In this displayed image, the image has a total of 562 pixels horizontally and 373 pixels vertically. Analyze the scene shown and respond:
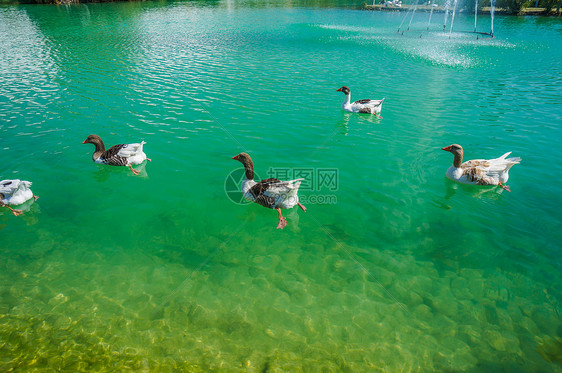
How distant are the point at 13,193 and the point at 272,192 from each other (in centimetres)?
834

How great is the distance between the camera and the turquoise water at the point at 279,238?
6254mm

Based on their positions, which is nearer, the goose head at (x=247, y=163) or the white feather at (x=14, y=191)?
the white feather at (x=14, y=191)

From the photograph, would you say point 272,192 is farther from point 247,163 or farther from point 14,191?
point 14,191

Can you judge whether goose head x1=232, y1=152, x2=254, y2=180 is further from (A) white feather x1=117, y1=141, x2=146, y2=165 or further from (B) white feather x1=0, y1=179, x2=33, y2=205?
(B) white feather x1=0, y1=179, x2=33, y2=205

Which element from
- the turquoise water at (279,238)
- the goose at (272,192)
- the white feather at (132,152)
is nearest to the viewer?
the turquoise water at (279,238)

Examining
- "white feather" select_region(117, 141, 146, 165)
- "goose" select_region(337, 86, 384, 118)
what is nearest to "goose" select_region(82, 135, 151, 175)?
"white feather" select_region(117, 141, 146, 165)

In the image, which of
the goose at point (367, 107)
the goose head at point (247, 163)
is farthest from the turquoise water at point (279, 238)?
the goose head at point (247, 163)

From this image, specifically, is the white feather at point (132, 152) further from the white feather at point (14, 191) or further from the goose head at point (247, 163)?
the goose head at point (247, 163)

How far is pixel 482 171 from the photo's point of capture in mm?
10695

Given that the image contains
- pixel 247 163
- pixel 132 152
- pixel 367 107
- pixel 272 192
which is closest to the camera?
pixel 272 192

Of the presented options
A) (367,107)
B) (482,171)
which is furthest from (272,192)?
(367,107)

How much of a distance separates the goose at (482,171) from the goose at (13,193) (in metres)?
14.9

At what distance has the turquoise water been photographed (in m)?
6.25

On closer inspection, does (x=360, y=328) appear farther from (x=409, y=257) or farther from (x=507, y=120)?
(x=507, y=120)
